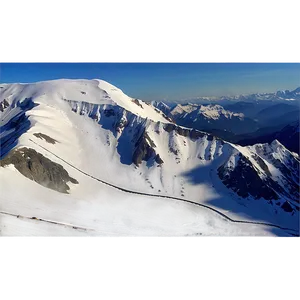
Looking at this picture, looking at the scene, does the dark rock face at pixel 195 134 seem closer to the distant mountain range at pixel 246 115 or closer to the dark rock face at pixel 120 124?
the distant mountain range at pixel 246 115

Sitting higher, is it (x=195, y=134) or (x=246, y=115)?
(x=246, y=115)

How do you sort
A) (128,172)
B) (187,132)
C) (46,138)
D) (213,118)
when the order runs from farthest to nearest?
(128,172), (46,138), (187,132), (213,118)

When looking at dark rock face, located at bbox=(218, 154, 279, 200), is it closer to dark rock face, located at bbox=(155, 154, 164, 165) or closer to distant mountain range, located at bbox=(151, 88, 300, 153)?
distant mountain range, located at bbox=(151, 88, 300, 153)

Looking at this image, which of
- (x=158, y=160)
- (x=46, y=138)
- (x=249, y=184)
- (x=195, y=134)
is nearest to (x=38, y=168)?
(x=46, y=138)

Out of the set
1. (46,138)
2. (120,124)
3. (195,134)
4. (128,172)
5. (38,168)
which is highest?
(195,134)

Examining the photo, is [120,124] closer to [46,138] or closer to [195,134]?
[46,138]

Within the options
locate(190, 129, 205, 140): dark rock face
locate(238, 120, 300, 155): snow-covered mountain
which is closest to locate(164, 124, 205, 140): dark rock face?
locate(190, 129, 205, 140): dark rock face

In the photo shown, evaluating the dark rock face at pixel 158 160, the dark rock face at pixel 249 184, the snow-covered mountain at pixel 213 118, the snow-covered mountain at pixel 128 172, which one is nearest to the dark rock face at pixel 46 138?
the snow-covered mountain at pixel 128 172
